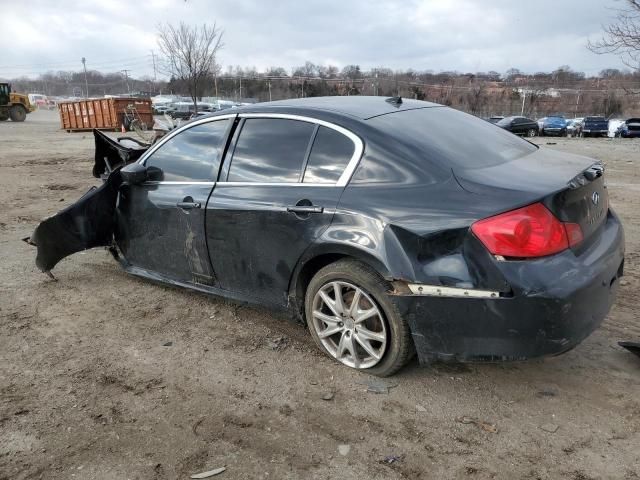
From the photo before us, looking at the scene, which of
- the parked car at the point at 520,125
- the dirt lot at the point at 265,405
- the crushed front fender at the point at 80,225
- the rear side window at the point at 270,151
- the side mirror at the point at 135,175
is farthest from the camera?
the parked car at the point at 520,125

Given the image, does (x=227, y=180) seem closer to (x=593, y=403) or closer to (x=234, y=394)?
(x=234, y=394)

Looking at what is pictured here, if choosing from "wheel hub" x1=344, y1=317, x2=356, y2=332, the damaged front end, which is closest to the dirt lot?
"wheel hub" x1=344, y1=317, x2=356, y2=332

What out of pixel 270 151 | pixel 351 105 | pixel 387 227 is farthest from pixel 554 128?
pixel 387 227

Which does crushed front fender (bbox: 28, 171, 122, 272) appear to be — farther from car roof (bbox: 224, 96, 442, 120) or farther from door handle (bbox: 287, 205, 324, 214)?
door handle (bbox: 287, 205, 324, 214)

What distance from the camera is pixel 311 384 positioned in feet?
10.2

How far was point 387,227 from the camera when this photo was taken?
279cm

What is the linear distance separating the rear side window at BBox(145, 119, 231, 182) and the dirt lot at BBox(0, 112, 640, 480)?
3.64 ft

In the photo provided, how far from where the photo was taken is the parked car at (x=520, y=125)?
30359mm

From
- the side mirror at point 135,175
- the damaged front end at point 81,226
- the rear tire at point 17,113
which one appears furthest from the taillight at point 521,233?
the rear tire at point 17,113

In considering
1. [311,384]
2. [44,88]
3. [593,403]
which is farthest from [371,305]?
[44,88]

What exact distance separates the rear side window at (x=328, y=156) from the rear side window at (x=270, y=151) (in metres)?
0.08

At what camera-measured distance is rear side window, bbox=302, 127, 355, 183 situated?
10.2 ft

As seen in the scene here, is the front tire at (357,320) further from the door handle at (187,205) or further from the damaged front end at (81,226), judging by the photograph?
the damaged front end at (81,226)

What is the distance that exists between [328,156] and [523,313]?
4.78 ft
